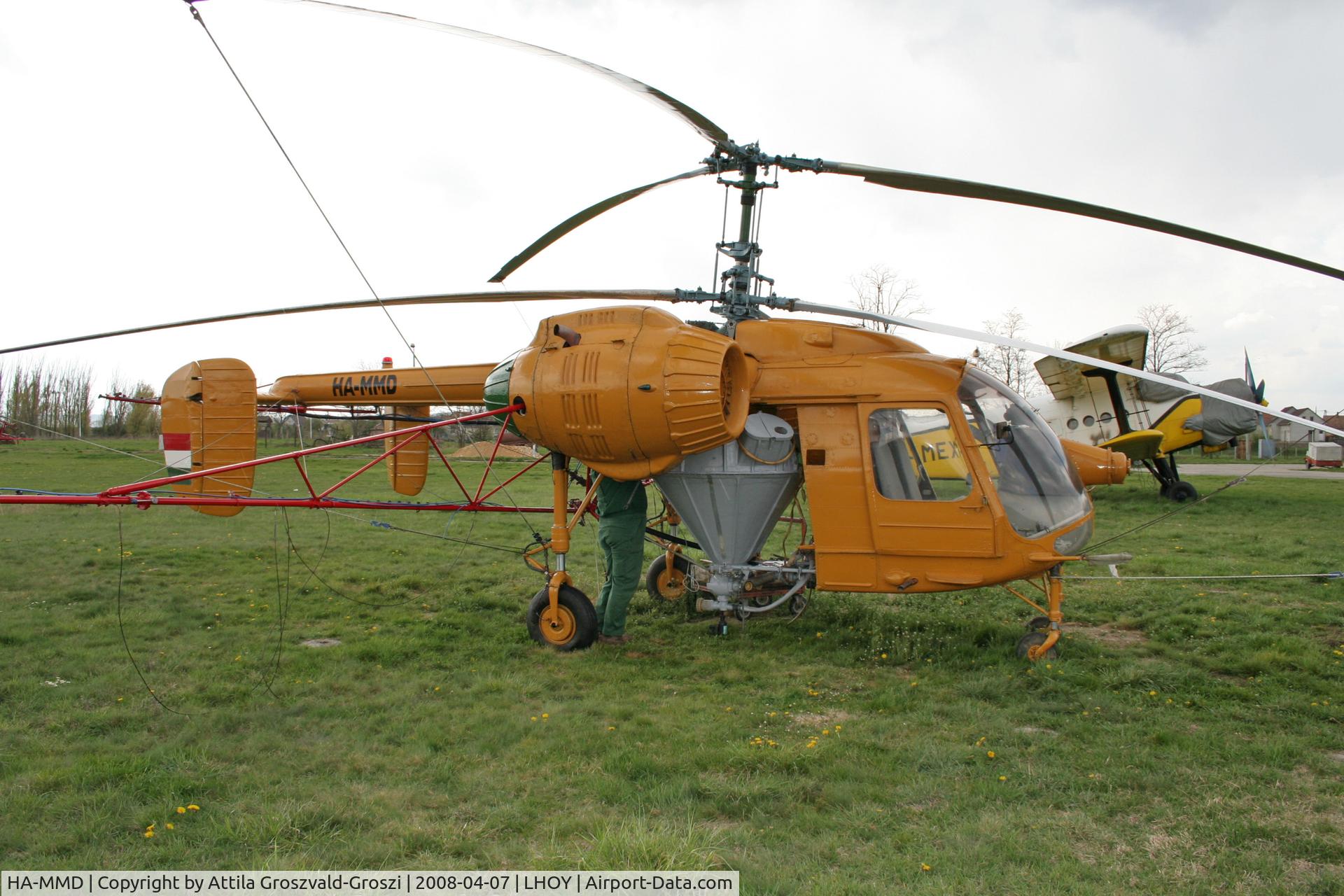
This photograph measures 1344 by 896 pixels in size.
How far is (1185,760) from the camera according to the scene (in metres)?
4.73

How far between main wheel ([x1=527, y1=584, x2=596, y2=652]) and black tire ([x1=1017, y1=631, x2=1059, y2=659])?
369 centimetres

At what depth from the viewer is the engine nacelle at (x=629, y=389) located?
6.48 metres

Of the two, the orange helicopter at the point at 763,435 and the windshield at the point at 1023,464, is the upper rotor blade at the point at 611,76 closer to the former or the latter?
the orange helicopter at the point at 763,435

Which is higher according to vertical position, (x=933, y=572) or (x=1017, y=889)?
(x=933, y=572)

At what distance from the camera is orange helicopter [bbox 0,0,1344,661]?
645cm

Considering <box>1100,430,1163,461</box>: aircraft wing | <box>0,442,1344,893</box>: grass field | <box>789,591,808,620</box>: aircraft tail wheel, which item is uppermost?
<box>1100,430,1163,461</box>: aircraft wing

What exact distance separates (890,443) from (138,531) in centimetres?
1367

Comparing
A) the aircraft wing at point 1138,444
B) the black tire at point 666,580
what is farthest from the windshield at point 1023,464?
the aircraft wing at point 1138,444

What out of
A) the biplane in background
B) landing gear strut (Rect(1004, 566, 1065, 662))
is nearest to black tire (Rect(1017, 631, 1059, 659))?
landing gear strut (Rect(1004, 566, 1065, 662))

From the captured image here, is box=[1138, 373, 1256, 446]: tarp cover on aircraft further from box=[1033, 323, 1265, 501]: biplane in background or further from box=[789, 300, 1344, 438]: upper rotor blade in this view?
box=[789, 300, 1344, 438]: upper rotor blade

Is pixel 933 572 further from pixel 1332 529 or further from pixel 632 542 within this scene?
pixel 1332 529

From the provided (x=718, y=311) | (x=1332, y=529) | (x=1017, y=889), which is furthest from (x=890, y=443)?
(x=1332, y=529)

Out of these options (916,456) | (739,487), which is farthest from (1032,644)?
(739,487)

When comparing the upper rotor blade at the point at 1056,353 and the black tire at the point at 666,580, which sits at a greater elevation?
the upper rotor blade at the point at 1056,353
